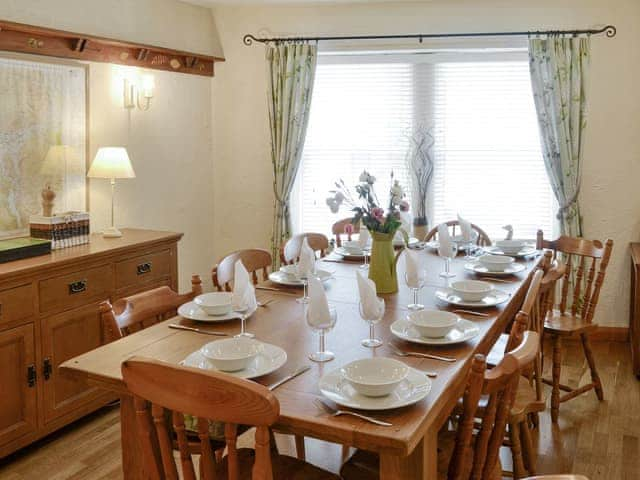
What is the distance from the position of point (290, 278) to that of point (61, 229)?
4.47 feet

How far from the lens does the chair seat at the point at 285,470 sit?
78.4 inches

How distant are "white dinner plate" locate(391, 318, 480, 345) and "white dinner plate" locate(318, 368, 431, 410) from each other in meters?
0.30

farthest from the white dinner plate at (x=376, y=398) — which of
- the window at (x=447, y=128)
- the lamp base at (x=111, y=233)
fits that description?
the window at (x=447, y=128)

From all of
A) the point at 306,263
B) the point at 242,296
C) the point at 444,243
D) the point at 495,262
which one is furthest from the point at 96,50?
Answer: the point at 495,262

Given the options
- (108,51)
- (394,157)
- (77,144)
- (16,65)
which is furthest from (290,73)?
(16,65)

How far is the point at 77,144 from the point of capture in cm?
402

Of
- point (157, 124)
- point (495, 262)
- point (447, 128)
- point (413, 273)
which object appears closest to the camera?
point (413, 273)

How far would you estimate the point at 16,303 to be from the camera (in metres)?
3.02

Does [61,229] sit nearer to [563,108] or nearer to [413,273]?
[413,273]

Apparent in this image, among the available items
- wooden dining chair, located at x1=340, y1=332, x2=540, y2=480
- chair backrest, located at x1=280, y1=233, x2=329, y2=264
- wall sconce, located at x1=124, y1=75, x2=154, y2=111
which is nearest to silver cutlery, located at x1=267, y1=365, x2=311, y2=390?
wooden dining chair, located at x1=340, y1=332, x2=540, y2=480

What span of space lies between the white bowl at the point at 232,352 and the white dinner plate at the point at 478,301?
37.1 inches

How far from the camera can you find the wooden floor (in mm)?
3027

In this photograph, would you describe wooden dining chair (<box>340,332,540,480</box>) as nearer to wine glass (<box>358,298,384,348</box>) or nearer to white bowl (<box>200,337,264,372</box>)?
wine glass (<box>358,298,384,348</box>)

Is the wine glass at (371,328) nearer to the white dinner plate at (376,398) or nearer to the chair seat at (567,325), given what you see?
the white dinner plate at (376,398)
